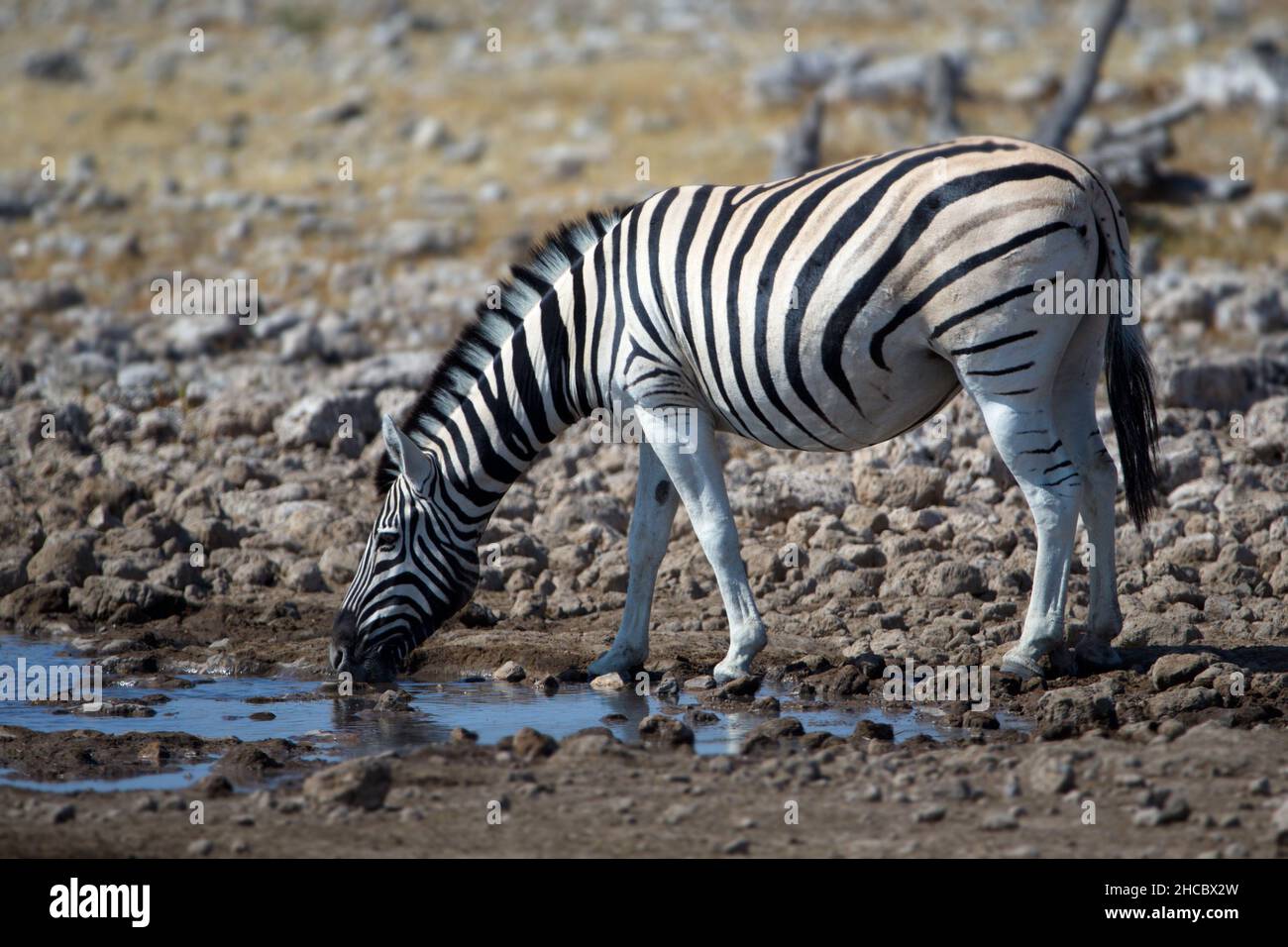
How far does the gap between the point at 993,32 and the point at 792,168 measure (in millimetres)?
10599

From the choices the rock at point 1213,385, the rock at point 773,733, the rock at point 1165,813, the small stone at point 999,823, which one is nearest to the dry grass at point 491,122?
the rock at point 1213,385

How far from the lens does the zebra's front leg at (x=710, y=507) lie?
6.93 m

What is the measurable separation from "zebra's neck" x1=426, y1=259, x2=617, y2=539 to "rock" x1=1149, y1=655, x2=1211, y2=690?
2.55m

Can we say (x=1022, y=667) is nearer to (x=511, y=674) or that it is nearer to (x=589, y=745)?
(x=589, y=745)

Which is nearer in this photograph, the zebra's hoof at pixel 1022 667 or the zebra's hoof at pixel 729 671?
the zebra's hoof at pixel 1022 667

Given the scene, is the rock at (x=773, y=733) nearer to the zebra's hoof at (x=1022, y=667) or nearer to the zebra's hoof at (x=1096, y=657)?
the zebra's hoof at (x=1022, y=667)

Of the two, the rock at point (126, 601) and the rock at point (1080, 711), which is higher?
the rock at point (126, 601)

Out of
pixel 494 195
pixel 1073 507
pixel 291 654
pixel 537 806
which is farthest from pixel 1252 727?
pixel 494 195

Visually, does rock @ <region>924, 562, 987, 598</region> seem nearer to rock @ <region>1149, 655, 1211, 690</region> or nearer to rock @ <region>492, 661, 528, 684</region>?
rock @ <region>1149, 655, 1211, 690</region>

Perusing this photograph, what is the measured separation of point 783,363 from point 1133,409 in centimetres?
155

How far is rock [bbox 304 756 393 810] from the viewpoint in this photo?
17.1 feet

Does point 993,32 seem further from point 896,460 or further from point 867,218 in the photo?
point 867,218

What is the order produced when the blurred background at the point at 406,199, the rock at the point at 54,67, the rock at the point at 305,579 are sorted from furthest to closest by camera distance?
the rock at the point at 54,67, the blurred background at the point at 406,199, the rock at the point at 305,579

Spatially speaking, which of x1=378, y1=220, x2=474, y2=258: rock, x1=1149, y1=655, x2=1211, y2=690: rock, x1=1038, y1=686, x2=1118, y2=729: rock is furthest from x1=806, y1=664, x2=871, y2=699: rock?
x1=378, y1=220, x2=474, y2=258: rock
